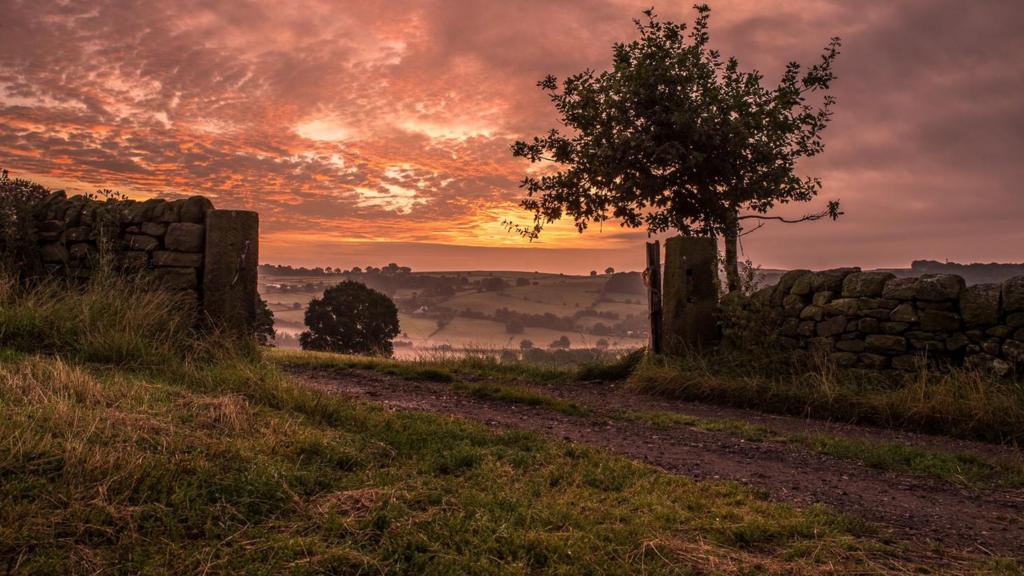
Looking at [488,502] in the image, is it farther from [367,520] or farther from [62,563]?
[62,563]

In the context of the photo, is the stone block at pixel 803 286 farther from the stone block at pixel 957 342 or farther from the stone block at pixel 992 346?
the stone block at pixel 992 346

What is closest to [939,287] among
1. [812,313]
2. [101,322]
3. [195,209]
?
[812,313]

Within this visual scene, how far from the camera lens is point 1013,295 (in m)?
7.85

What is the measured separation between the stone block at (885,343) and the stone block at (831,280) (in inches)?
36.1

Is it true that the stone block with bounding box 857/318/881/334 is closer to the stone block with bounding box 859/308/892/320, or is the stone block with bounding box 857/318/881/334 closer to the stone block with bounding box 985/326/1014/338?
the stone block with bounding box 859/308/892/320

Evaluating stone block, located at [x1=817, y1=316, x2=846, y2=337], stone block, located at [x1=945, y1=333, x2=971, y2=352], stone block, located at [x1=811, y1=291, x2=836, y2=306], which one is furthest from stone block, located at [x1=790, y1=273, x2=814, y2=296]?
stone block, located at [x1=945, y1=333, x2=971, y2=352]

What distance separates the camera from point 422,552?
338 centimetres

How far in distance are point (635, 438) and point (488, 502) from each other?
2.99 meters

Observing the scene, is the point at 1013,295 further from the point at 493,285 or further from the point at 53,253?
the point at 493,285

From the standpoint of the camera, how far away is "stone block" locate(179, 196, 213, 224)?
9.47 meters

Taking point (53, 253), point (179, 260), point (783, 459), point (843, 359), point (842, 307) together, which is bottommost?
point (783, 459)

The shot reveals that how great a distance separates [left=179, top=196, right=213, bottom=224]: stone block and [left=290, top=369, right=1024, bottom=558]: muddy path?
2956mm

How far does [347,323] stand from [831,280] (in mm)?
16558

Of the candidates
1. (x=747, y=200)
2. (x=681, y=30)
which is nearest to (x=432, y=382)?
(x=747, y=200)
